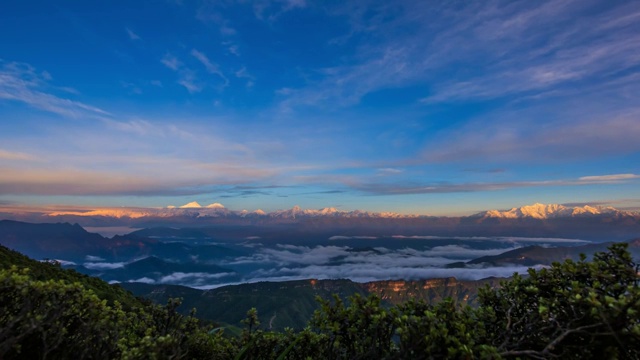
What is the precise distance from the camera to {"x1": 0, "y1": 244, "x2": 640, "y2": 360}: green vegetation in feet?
19.0

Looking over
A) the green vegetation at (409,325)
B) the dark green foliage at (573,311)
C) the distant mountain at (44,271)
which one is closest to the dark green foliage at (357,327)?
the green vegetation at (409,325)

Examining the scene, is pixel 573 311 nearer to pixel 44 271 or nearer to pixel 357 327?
pixel 357 327

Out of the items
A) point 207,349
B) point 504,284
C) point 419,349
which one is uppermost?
point 504,284

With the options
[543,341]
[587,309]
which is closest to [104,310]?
[543,341]

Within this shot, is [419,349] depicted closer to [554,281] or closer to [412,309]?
[412,309]

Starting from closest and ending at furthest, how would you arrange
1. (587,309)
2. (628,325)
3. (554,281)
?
(628,325), (587,309), (554,281)

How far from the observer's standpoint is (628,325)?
5.43m

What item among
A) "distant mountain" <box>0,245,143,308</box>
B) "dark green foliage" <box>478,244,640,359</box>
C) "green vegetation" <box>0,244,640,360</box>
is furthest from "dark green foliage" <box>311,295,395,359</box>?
"distant mountain" <box>0,245,143,308</box>

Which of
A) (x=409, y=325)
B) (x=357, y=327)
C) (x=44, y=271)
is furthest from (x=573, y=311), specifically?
(x=44, y=271)

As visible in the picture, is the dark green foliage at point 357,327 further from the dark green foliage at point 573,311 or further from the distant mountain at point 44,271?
the distant mountain at point 44,271

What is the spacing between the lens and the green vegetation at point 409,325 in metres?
5.79

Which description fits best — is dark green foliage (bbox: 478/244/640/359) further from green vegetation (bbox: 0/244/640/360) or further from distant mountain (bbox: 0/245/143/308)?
distant mountain (bbox: 0/245/143/308)

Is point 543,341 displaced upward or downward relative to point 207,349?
upward

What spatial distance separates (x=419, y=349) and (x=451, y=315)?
1.29 meters
